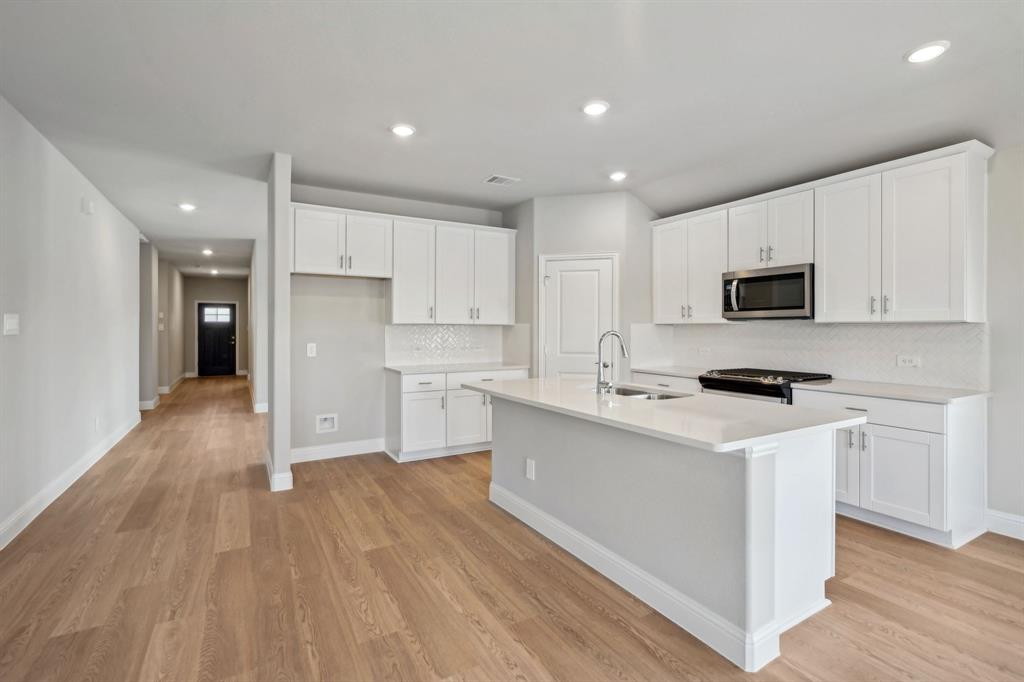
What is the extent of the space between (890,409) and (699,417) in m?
1.65

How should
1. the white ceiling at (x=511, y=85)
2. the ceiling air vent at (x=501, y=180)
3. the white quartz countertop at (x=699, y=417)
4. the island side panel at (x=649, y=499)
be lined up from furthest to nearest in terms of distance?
the ceiling air vent at (x=501, y=180) → the white ceiling at (x=511, y=85) → the island side panel at (x=649, y=499) → the white quartz countertop at (x=699, y=417)

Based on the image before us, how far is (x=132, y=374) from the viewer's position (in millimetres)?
6359

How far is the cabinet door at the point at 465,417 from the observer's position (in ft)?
15.8

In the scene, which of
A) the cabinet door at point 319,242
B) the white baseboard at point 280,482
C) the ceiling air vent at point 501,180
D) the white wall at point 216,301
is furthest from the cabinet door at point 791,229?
the white wall at point 216,301

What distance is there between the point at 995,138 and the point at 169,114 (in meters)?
4.89

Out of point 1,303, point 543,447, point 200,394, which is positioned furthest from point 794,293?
point 200,394

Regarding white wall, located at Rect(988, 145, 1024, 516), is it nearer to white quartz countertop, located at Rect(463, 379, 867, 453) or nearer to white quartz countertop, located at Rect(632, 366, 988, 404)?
white quartz countertop, located at Rect(632, 366, 988, 404)

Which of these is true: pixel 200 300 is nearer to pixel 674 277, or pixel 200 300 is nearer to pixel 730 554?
pixel 674 277

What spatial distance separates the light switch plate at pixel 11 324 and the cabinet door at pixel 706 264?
15.8ft

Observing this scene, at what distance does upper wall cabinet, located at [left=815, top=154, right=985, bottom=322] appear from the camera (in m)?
2.98

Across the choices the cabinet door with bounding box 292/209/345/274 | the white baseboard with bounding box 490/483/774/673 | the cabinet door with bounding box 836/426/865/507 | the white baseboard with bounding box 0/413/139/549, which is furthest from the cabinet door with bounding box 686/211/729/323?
the white baseboard with bounding box 0/413/139/549

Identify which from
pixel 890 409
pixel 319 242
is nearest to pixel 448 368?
pixel 319 242

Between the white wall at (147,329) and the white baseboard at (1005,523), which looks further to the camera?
the white wall at (147,329)

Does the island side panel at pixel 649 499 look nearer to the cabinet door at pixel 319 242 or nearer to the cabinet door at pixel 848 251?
the cabinet door at pixel 848 251
